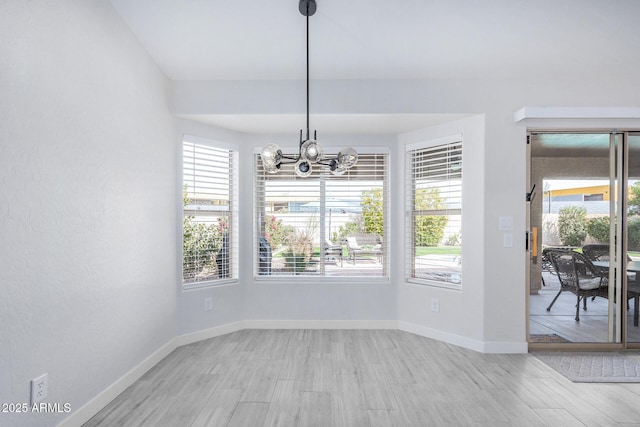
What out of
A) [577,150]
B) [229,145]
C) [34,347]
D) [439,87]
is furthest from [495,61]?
[34,347]

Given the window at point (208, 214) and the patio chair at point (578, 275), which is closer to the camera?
the patio chair at point (578, 275)

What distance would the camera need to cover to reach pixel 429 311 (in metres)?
3.97

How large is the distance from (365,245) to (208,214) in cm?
198

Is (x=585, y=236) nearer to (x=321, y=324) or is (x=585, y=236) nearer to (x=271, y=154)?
(x=321, y=324)

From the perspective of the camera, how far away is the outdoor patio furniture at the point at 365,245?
14.2ft

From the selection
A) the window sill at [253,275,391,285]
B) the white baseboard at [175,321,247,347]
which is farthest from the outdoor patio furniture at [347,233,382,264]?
the white baseboard at [175,321,247,347]

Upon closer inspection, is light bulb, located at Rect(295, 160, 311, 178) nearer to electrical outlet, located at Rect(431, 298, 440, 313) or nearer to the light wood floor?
the light wood floor

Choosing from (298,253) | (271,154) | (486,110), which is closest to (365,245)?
(298,253)

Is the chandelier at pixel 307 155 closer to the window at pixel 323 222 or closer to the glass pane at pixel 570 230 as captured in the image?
the window at pixel 323 222

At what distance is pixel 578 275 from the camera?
3.60 metres

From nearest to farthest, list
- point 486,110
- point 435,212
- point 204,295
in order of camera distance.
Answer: point 486,110 → point 204,295 → point 435,212

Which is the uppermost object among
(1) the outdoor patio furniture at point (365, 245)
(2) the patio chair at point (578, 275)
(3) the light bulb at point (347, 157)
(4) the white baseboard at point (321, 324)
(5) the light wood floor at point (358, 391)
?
(3) the light bulb at point (347, 157)

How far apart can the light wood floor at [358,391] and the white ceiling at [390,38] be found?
9.48ft

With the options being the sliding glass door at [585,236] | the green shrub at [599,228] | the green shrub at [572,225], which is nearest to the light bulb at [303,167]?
the sliding glass door at [585,236]
